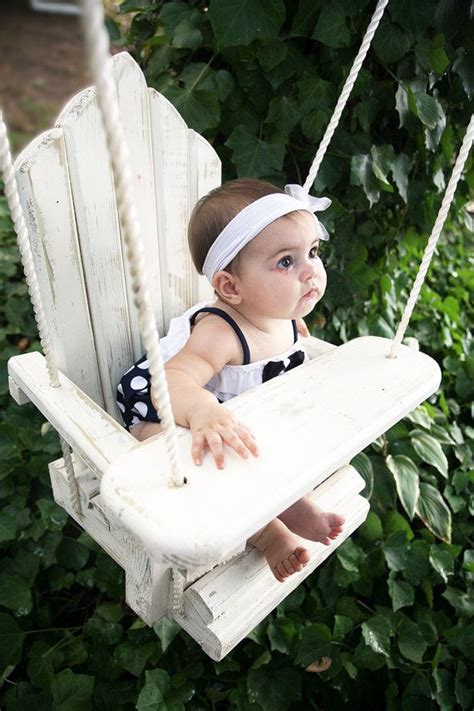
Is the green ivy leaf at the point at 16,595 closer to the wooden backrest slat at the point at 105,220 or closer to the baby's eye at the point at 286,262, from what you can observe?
the wooden backrest slat at the point at 105,220

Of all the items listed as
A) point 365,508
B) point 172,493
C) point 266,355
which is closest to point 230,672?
point 365,508

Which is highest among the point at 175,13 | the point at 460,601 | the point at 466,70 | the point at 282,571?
the point at 175,13

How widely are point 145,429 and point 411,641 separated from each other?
2.59 feet

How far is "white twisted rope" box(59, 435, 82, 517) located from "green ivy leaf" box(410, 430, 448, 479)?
3.01 feet

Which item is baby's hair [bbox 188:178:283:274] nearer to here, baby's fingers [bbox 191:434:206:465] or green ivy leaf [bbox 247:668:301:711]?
baby's fingers [bbox 191:434:206:465]

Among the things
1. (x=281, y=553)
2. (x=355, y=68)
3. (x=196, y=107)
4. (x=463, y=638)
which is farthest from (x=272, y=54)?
(x=463, y=638)

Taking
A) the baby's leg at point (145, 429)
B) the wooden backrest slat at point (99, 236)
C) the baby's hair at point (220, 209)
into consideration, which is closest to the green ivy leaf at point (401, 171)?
the baby's hair at point (220, 209)

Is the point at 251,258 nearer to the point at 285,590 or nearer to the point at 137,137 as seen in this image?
the point at 137,137

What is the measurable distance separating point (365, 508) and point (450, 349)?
111cm

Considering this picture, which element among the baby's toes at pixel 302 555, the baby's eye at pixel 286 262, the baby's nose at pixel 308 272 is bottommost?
the baby's toes at pixel 302 555

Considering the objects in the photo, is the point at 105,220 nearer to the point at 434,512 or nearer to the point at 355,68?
the point at 355,68

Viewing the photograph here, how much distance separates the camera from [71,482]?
93cm

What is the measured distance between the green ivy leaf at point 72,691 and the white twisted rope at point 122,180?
761mm

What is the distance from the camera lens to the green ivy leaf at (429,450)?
141cm
